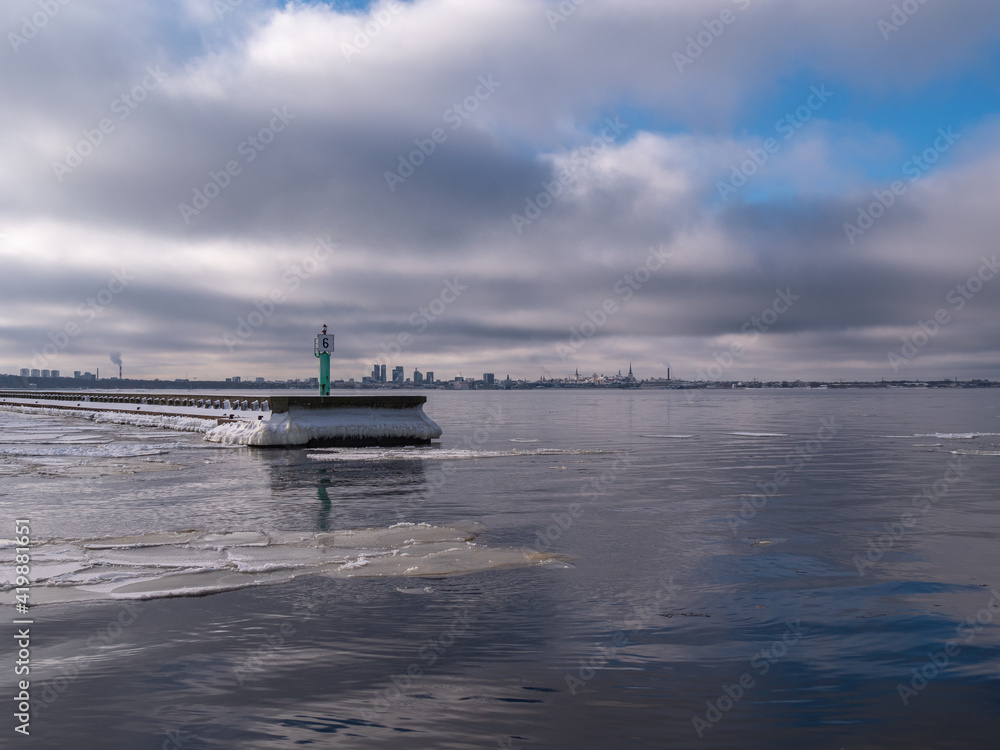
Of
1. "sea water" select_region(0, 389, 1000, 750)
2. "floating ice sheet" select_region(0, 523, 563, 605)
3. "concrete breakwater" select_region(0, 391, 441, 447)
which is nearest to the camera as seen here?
"sea water" select_region(0, 389, 1000, 750)

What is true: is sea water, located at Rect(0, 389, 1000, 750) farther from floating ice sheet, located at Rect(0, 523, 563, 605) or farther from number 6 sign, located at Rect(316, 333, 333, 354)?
number 6 sign, located at Rect(316, 333, 333, 354)

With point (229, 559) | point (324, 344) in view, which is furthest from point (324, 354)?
point (229, 559)

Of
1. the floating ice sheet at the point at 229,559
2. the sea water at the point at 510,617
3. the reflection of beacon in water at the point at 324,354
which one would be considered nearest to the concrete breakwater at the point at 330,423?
the reflection of beacon in water at the point at 324,354

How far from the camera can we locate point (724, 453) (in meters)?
27.6

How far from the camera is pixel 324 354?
35.7 metres

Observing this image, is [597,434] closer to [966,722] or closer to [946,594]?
[946,594]

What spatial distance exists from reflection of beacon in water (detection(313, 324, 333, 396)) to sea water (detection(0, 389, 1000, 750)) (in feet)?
60.3

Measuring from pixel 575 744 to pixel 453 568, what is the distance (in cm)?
489

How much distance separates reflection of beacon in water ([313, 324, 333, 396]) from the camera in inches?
1399

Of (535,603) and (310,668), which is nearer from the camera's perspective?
(310,668)

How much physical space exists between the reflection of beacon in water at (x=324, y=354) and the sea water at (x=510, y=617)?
18.4 metres

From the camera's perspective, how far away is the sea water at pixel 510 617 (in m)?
5.22

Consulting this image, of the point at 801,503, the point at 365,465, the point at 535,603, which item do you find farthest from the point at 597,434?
the point at 535,603

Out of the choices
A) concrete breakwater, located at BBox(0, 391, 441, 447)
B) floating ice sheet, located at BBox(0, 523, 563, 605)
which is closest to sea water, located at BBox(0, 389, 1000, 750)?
floating ice sheet, located at BBox(0, 523, 563, 605)
